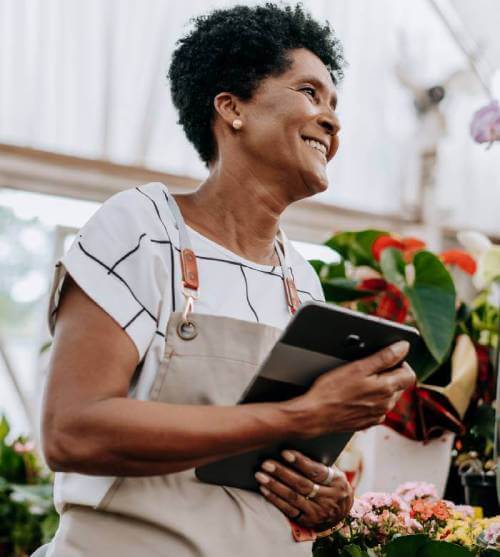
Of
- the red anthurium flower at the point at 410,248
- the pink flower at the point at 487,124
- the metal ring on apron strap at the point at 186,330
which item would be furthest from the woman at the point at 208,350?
the red anthurium flower at the point at 410,248

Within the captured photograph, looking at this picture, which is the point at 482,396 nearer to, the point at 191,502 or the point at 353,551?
the point at 353,551

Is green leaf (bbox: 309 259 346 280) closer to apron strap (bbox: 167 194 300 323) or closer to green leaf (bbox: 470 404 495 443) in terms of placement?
green leaf (bbox: 470 404 495 443)

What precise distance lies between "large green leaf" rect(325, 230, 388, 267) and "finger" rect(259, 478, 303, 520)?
50.2 inches

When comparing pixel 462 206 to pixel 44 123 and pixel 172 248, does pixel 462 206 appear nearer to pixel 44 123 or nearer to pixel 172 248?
pixel 44 123

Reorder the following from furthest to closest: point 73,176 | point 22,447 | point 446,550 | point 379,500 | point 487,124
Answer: point 73,176
point 22,447
point 487,124
point 379,500
point 446,550

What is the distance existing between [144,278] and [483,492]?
1.11 meters

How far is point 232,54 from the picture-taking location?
4.02 ft

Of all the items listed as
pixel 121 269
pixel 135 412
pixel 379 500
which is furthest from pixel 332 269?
pixel 135 412

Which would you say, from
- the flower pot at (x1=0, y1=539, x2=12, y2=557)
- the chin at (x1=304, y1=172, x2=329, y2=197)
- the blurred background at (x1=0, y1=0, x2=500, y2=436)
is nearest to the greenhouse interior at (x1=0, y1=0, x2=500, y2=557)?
the chin at (x1=304, y1=172, x2=329, y2=197)

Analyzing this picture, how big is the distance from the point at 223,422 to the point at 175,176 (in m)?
2.19

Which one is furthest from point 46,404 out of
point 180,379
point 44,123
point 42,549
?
point 44,123

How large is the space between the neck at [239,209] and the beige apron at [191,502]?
11 centimetres

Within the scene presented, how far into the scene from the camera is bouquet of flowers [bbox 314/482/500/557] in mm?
1170

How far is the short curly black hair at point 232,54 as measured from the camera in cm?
121
